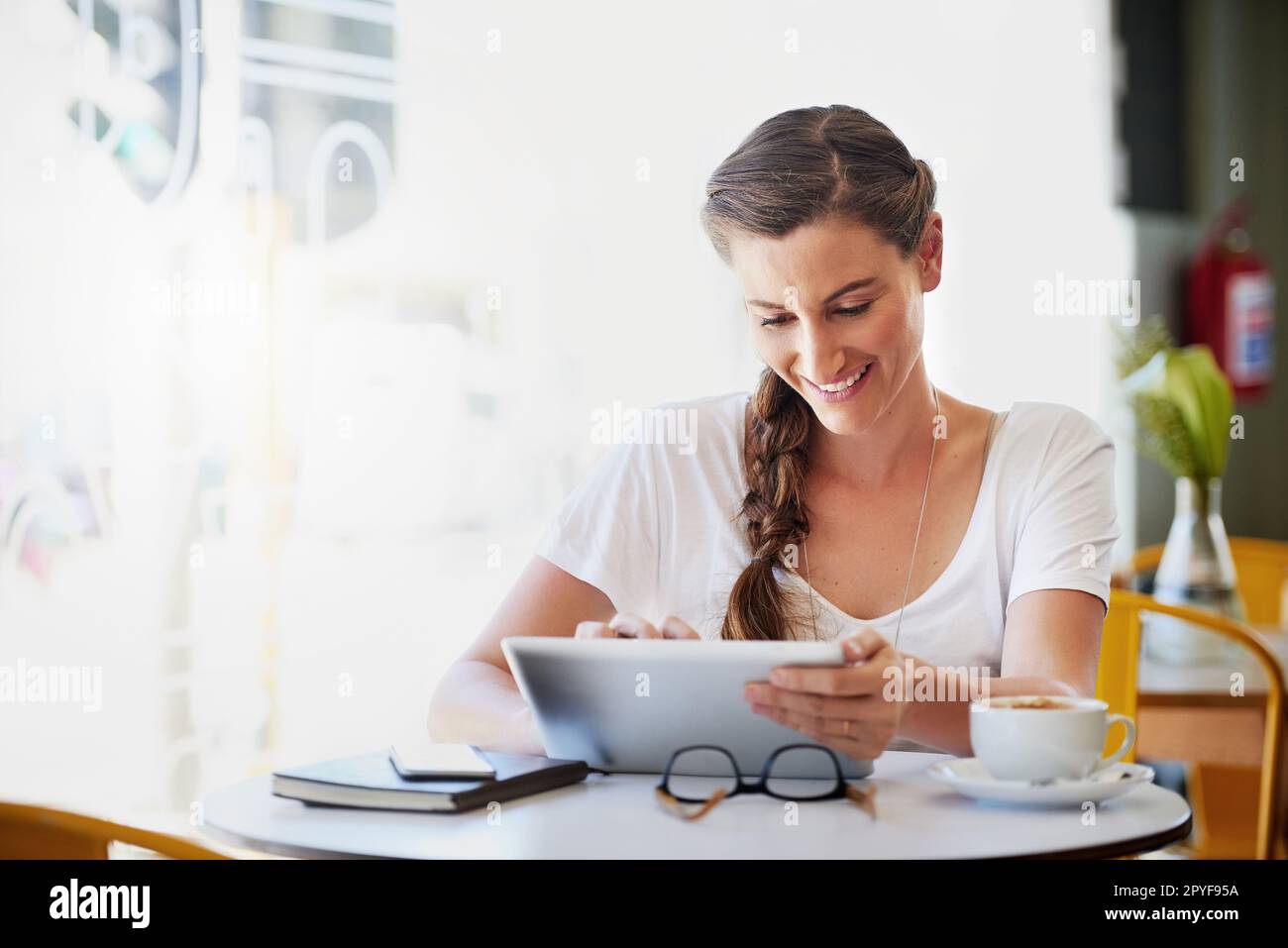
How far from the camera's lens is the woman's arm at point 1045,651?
1142 mm

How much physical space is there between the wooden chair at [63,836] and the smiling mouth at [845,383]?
0.82 m

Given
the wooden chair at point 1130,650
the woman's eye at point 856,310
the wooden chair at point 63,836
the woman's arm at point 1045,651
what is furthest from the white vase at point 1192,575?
the wooden chair at point 63,836

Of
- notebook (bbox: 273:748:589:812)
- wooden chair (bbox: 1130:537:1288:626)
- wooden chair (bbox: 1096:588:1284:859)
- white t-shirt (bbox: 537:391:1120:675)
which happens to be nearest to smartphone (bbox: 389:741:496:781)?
notebook (bbox: 273:748:589:812)

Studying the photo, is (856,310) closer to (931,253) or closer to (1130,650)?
(931,253)

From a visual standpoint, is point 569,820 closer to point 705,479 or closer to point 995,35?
point 705,479

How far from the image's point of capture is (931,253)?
1.53m

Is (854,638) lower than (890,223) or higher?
lower

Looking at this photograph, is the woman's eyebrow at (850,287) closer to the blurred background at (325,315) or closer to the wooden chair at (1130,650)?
the wooden chair at (1130,650)

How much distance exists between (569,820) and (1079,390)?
3.59 m

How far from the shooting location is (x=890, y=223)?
4.64 ft

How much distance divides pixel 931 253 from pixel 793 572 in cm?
42

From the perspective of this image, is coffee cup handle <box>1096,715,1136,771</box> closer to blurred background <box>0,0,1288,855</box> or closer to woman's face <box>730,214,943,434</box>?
woman's face <box>730,214,943,434</box>
